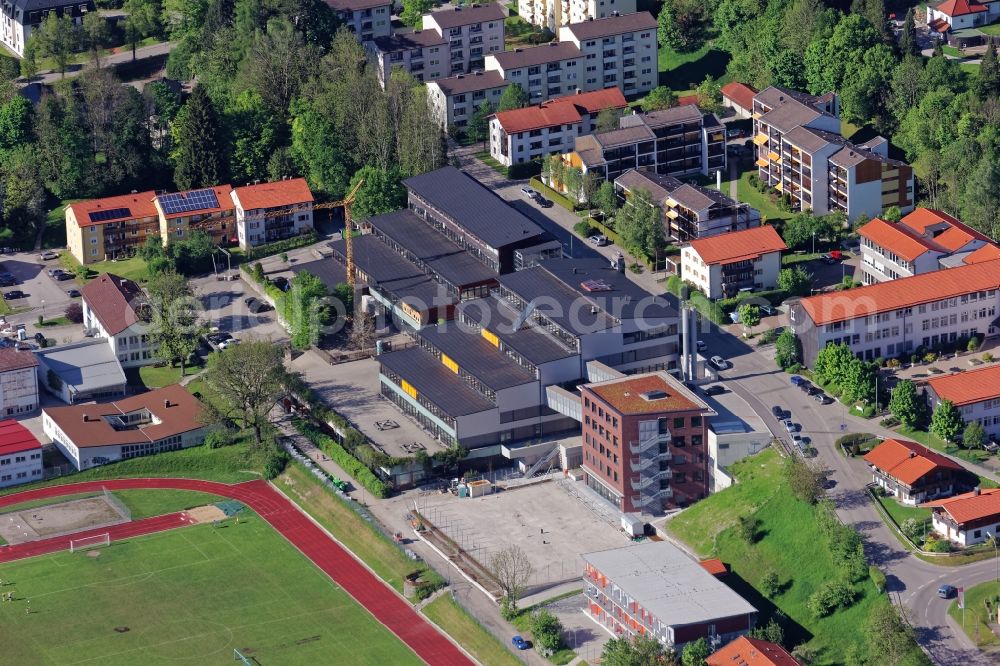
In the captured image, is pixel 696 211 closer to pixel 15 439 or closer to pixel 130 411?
pixel 130 411

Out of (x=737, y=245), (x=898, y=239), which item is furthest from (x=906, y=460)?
(x=737, y=245)

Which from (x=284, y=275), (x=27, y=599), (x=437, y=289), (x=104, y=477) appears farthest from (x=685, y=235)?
(x=27, y=599)

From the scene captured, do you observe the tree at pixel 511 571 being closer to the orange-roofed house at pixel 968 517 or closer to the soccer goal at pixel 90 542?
the orange-roofed house at pixel 968 517

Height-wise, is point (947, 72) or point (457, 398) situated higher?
point (947, 72)

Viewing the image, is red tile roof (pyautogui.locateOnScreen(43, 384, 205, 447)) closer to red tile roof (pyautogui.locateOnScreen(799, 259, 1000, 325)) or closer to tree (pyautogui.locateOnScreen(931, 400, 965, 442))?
red tile roof (pyautogui.locateOnScreen(799, 259, 1000, 325))

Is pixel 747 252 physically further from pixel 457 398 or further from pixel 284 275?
pixel 284 275

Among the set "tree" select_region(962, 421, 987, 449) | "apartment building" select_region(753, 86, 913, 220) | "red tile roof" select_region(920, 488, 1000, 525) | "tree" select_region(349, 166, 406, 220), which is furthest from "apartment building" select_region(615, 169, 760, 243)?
"red tile roof" select_region(920, 488, 1000, 525)
